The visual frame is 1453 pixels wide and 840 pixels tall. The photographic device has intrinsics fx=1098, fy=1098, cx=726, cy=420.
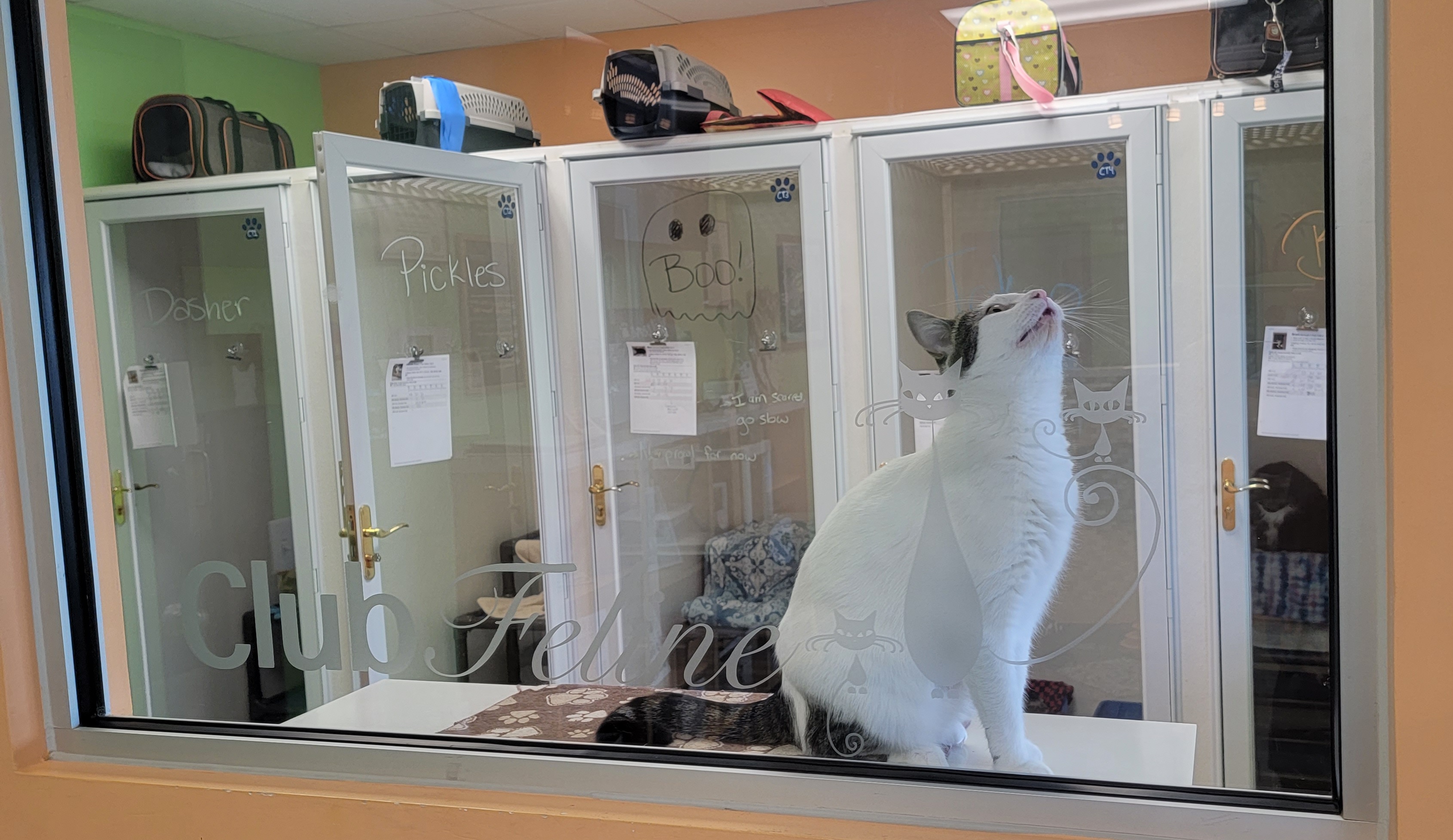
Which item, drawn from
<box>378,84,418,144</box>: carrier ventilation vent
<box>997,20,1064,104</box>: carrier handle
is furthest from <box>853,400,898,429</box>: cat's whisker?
<box>378,84,418,144</box>: carrier ventilation vent

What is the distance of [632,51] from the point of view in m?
1.54

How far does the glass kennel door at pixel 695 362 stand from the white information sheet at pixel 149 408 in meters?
1.00

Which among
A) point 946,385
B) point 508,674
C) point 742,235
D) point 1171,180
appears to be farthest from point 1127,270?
point 508,674

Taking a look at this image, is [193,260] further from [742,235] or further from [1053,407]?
[1053,407]

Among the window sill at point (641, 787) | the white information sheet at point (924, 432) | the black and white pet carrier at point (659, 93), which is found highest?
the black and white pet carrier at point (659, 93)

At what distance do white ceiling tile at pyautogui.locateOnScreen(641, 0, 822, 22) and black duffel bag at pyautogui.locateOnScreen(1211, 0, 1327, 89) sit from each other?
491mm

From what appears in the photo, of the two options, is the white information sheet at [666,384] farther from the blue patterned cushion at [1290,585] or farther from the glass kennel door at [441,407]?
the blue patterned cushion at [1290,585]

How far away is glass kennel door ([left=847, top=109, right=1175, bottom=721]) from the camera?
1.30 m

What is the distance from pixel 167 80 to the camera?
5.89ft

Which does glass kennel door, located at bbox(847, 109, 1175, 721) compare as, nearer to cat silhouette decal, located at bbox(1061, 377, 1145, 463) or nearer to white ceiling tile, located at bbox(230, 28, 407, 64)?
cat silhouette decal, located at bbox(1061, 377, 1145, 463)

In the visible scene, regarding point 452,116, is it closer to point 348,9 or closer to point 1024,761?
point 348,9

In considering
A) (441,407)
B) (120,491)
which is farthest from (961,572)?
(120,491)

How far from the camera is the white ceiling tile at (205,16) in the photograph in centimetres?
173

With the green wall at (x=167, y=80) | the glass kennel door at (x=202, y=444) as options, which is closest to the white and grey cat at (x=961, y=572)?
the glass kennel door at (x=202, y=444)
